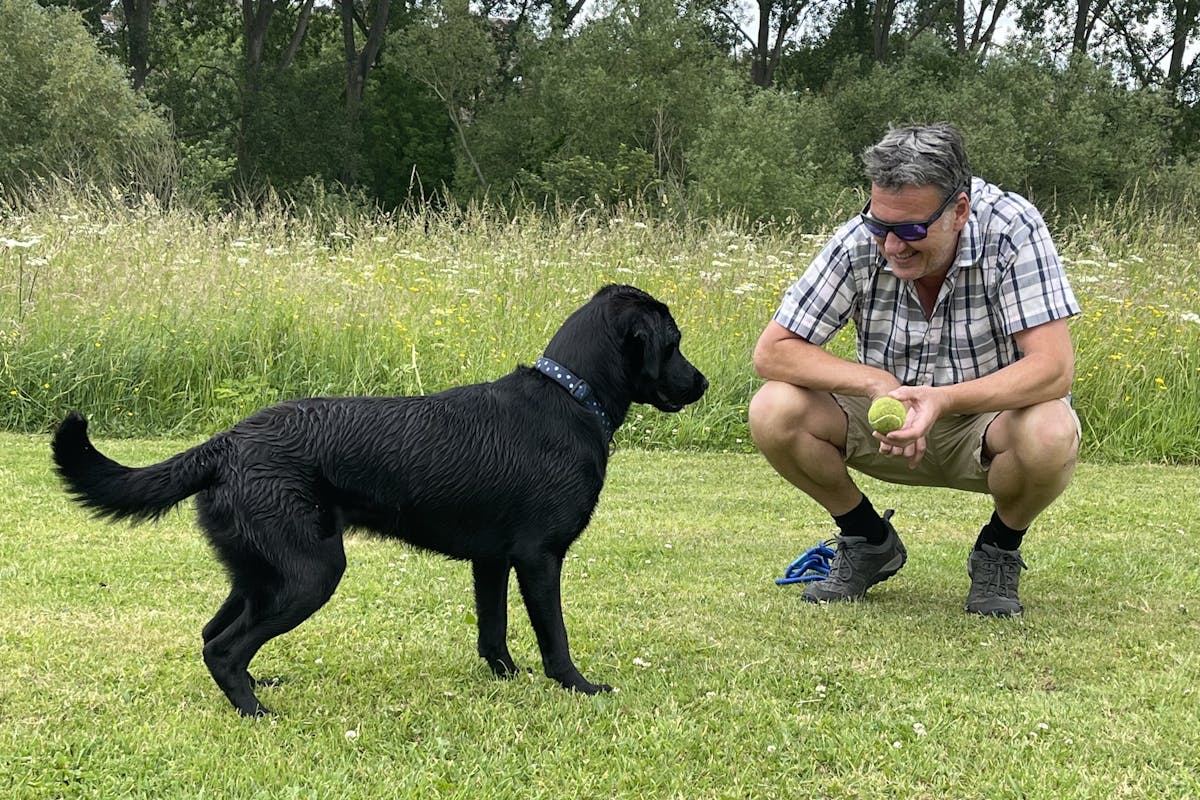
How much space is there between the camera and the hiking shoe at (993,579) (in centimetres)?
359

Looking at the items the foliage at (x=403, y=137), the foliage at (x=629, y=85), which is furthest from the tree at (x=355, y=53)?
the foliage at (x=629, y=85)

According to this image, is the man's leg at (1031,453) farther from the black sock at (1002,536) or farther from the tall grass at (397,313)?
the tall grass at (397,313)

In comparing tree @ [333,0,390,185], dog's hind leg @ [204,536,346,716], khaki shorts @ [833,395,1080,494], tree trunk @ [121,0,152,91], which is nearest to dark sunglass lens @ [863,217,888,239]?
khaki shorts @ [833,395,1080,494]

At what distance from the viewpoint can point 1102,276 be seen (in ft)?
25.5

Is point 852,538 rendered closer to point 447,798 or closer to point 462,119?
point 447,798

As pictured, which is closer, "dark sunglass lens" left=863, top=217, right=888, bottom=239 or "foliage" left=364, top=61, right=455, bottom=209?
"dark sunglass lens" left=863, top=217, right=888, bottom=239

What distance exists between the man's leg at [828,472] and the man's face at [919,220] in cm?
55

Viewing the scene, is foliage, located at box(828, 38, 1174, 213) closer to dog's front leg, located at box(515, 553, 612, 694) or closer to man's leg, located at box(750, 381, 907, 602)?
man's leg, located at box(750, 381, 907, 602)

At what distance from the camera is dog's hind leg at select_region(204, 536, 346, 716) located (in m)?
2.49

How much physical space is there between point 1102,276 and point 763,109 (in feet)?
53.6

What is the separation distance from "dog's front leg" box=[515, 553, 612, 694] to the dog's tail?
801 millimetres

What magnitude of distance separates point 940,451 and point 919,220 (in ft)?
2.90

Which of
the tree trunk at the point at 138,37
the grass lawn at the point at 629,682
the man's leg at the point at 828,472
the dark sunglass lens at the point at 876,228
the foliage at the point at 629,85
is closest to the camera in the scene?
the grass lawn at the point at 629,682

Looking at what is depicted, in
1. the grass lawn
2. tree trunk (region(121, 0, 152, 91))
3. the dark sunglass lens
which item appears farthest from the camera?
tree trunk (region(121, 0, 152, 91))
